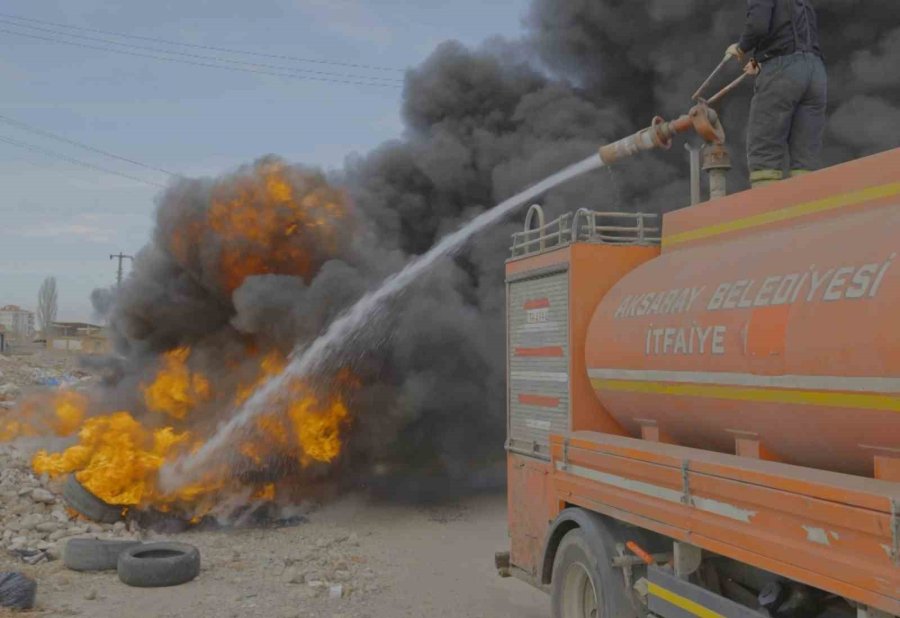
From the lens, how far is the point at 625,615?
5.03 metres

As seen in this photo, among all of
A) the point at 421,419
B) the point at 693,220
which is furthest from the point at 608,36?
the point at 693,220

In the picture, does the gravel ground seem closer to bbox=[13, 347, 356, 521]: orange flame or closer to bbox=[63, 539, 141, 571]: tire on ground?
bbox=[63, 539, 141, 571]: tire on ground

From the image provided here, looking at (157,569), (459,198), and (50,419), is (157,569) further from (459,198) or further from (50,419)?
(459,198)

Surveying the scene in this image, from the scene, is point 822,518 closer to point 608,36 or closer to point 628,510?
point 628,510

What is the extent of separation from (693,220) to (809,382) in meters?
1.95

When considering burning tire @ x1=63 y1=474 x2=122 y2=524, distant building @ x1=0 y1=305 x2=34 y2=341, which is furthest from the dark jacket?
distant building @ x1=0 y1=305 x2=34 y2=341

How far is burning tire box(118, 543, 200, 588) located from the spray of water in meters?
3.49

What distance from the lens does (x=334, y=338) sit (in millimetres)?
14797

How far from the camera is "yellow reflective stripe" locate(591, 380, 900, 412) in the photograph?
3426 millimetres

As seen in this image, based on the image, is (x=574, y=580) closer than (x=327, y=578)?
Yes

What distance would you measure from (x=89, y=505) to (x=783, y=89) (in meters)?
10.3

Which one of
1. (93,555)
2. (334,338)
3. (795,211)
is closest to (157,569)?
(93,555)

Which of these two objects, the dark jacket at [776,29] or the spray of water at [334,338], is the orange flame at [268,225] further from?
the dark jacket at [776,29]

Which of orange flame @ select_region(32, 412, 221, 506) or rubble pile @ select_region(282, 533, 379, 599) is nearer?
rubble pile @ select_region(282, 533, 379, 599)
